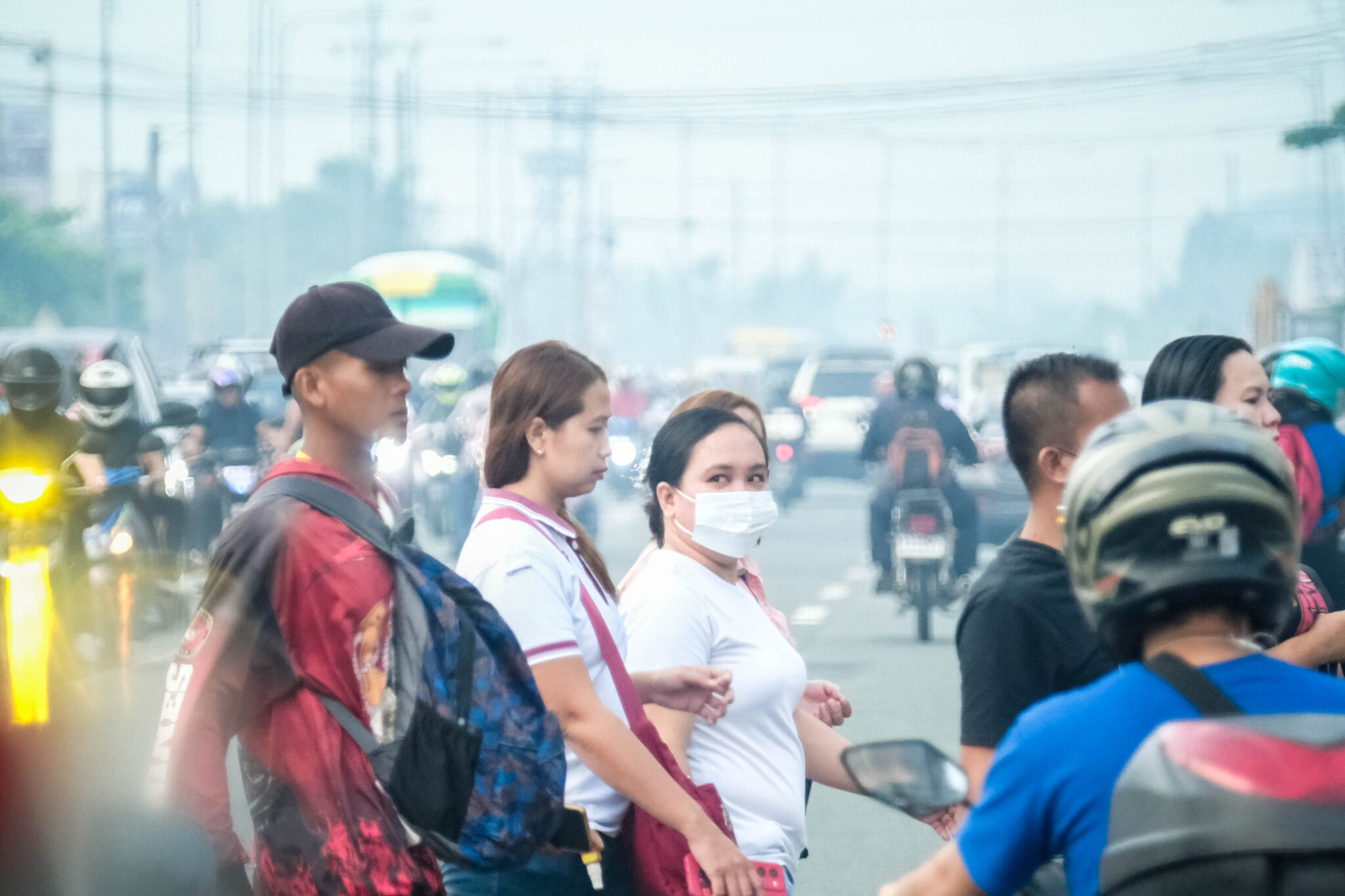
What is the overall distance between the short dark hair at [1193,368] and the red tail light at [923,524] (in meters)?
9.09

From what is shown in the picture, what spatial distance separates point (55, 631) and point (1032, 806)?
810 cm

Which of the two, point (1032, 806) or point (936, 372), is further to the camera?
point (936, 372)

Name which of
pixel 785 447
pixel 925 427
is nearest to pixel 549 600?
pixel 925 427

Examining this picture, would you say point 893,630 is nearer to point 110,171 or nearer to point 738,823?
point 738,823

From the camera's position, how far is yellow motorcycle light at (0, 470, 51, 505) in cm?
892

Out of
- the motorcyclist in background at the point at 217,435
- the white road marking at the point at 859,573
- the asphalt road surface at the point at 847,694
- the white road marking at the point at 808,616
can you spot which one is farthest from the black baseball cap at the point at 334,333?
the white road marking at the point at 859,573

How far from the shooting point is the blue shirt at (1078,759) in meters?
1.94

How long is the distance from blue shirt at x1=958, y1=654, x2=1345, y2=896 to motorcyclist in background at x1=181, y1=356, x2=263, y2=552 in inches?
539

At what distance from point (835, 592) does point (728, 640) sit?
1290 centimetres

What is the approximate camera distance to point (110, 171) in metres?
40.2

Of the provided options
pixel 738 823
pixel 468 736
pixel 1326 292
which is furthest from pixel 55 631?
pixel 1326 292

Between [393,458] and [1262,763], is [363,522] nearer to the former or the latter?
[1262,763]

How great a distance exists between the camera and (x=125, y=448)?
10.8 meters

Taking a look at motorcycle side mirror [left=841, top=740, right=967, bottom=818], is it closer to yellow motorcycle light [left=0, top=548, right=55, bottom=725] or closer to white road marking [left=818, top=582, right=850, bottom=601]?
yellow motorcycle light [left=0, top=548, right=55, bottom=725]
